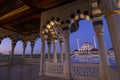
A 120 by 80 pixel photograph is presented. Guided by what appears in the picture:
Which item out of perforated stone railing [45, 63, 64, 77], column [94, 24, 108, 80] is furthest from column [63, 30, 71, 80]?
column [94, 24, 108, 80]

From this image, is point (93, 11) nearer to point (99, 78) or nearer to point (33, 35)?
point (99, 78)

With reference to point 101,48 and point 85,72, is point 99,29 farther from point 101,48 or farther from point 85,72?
point 85,72

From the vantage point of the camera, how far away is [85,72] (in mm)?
4242

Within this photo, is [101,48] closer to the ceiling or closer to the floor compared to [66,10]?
closer to the floor

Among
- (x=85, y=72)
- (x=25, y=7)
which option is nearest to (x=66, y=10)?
(x=25, y=7)

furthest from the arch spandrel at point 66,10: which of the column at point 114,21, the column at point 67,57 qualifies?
the column at point 114,21

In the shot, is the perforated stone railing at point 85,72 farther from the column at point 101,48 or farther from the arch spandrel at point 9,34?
the arch spandrel at point 9,34

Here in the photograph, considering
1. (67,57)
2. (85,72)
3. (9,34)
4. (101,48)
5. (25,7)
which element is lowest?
(85,72)

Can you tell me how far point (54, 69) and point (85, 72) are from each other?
5.79ft

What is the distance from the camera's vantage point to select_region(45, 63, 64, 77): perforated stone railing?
4833mm

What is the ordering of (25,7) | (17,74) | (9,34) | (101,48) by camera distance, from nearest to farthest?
(101,48)
(17,74)
(25,7)
(9,34)

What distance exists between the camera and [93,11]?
3.94m

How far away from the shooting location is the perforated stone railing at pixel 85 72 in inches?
158

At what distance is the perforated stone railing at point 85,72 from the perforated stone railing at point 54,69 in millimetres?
670
